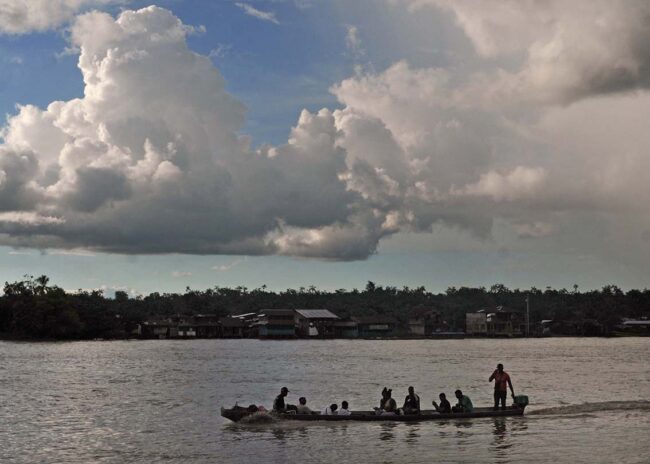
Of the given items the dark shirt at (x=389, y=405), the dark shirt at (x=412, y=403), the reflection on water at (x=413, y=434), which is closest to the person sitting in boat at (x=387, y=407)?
the dark shirt at (x=389, y=405)

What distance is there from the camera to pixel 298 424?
38.7 m

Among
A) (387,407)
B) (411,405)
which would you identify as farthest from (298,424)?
(411,405)

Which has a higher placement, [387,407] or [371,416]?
[387,407]

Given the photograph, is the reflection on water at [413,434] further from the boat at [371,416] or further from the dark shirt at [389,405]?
the dark shirt at [389,405]

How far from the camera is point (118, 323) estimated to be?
616ft

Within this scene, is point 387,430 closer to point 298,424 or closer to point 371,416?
point 371,416

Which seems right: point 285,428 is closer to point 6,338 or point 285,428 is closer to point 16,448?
point 16,448

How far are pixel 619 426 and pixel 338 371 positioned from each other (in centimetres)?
4949

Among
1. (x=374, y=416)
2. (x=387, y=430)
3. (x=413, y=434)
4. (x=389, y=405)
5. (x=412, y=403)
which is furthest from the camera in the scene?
(x=412, y=403)

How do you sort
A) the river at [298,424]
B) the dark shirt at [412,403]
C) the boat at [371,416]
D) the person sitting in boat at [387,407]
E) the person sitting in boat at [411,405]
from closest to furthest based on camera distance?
the river at [298,424]
the boat at [371,416]
the person sitting in boat at [387,407]
the person sitting in boat at [411,405]
the dark shirt at [412,403]

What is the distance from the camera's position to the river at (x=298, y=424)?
1299 inches

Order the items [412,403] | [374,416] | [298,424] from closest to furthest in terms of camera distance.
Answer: [298,424], [374,416], [412,403]

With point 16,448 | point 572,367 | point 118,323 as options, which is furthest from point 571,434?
point 118,323

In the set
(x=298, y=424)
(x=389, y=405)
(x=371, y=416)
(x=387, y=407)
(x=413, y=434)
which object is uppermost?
(x=389, y=405)
